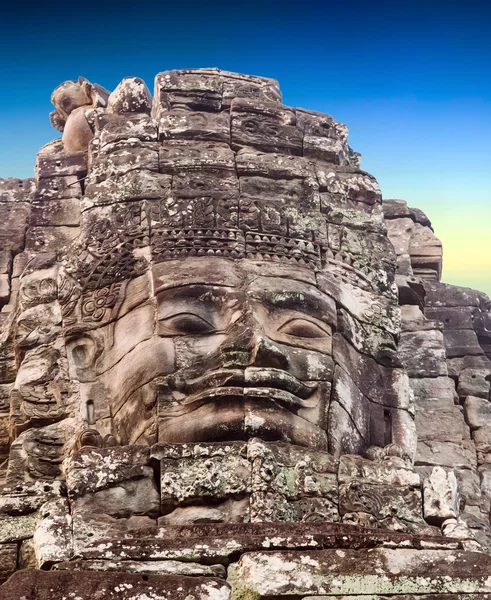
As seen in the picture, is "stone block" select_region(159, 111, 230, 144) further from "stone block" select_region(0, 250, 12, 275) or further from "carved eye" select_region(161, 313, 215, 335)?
"carved eye" select_region(161, 313, 215, 335)

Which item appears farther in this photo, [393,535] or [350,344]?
[350,344]

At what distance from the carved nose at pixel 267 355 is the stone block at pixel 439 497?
142 cm

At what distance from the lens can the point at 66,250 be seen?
1186 cm

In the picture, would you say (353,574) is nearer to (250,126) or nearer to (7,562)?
(7,562)

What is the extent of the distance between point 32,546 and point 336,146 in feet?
17.6

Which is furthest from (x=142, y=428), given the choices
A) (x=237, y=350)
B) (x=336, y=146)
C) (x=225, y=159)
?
(x=336, y=146)

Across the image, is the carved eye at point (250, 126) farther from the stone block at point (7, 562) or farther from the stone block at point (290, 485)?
the stone block at point (7, 562)

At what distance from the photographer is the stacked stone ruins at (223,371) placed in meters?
8.28

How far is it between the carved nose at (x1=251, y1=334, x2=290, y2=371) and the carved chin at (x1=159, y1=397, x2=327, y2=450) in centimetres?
35

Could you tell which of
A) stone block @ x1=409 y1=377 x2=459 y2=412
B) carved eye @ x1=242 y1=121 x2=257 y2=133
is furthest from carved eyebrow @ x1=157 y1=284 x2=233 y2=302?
stone block @ x1=409 y1=377 x2=459 y2=412

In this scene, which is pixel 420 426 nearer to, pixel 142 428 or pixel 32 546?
pixel 142 428

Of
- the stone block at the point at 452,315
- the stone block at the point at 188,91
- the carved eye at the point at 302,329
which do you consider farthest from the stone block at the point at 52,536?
the stone block at the point at 452,315

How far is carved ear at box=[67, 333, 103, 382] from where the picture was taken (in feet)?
36.0

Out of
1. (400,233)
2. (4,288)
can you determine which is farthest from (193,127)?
(400,233)
